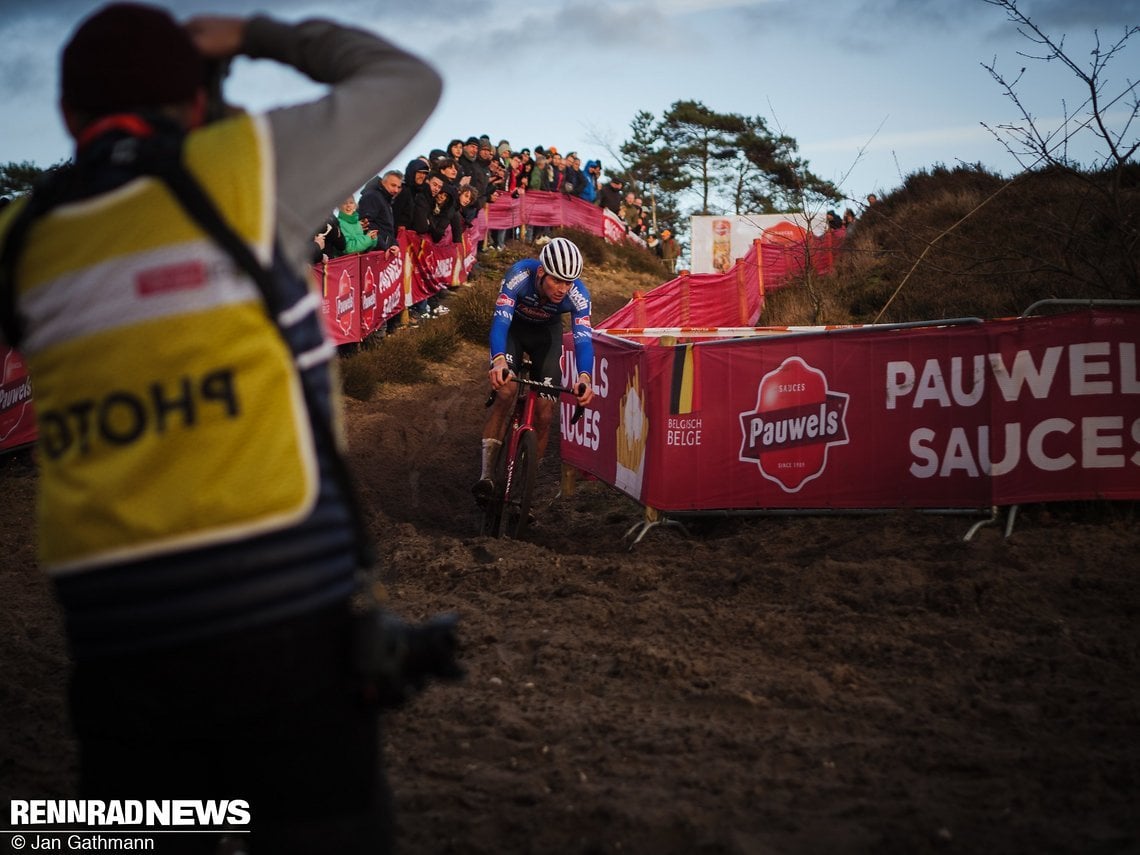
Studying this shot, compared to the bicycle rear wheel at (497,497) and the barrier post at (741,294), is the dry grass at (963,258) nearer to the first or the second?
the barrier post at (741,294)

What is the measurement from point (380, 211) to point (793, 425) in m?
10.5

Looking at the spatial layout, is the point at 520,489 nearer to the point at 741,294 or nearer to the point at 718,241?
the point at 741,294

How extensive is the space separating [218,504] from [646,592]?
202 inches

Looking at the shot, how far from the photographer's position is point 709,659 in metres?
5.30

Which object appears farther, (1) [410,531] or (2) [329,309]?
(2) [329,309]

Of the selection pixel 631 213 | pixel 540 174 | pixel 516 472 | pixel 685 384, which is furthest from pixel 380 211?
pixel 631 213

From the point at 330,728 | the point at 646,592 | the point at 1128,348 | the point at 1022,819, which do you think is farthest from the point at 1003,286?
the point at 330,728

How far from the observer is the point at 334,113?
1.91 meters

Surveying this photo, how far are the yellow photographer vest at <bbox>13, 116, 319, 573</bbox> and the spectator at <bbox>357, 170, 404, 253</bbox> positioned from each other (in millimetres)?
15272

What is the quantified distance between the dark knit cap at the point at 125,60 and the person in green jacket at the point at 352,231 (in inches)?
554

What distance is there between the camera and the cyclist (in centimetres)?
862

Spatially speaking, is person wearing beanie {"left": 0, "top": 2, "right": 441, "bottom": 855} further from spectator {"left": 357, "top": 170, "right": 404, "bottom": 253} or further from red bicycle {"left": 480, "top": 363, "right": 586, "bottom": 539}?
spectator {"left": 357, "top": 170, "right": 404, "bottom": 253}

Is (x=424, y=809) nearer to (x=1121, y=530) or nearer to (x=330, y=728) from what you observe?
(x=330, y=728)

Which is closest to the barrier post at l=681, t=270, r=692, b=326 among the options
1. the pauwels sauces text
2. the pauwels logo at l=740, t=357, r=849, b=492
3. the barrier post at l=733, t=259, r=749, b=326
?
the barrier post at l=733, t=259, r=749, b=326
